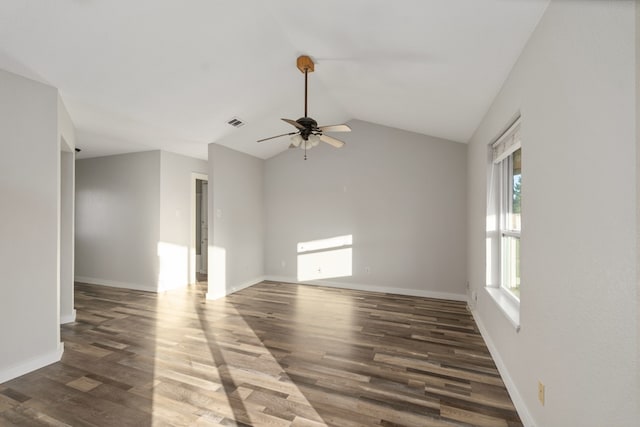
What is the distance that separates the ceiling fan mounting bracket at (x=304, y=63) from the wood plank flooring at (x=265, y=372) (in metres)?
2.96

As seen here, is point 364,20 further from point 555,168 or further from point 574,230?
point 574,230

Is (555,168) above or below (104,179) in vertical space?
below

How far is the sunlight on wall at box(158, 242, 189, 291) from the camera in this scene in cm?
524

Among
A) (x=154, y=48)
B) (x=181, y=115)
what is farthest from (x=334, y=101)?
(x=154, y=48)

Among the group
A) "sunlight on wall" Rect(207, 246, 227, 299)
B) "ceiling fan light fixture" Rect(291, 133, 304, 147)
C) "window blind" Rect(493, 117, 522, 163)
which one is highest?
"ceiling fan light fixture" Rect(291, 133, 304, 147)

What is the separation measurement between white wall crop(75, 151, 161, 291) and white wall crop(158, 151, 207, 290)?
0.10 m

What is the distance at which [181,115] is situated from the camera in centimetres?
379

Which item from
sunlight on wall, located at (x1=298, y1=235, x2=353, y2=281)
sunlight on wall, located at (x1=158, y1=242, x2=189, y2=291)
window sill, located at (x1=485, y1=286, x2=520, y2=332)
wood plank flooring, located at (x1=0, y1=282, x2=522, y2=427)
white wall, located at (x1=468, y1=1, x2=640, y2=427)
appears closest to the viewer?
white wall, located at (x1=468, y1=1, x2=640, y2=427)

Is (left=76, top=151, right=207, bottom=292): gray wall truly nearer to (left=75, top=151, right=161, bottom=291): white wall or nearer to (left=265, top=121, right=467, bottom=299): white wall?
(left=75, top=151, right=161, bottom=291): white wall

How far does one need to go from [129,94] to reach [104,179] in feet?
11.1

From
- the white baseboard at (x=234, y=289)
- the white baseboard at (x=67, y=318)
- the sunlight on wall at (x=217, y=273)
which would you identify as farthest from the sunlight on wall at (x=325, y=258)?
the white baseboard at (x=67, y=318)

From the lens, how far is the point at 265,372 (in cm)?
259

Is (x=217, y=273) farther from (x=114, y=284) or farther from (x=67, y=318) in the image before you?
(x=114, y=284)

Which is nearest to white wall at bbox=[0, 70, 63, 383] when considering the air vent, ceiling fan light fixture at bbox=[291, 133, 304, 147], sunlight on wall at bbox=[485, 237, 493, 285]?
the air vent
